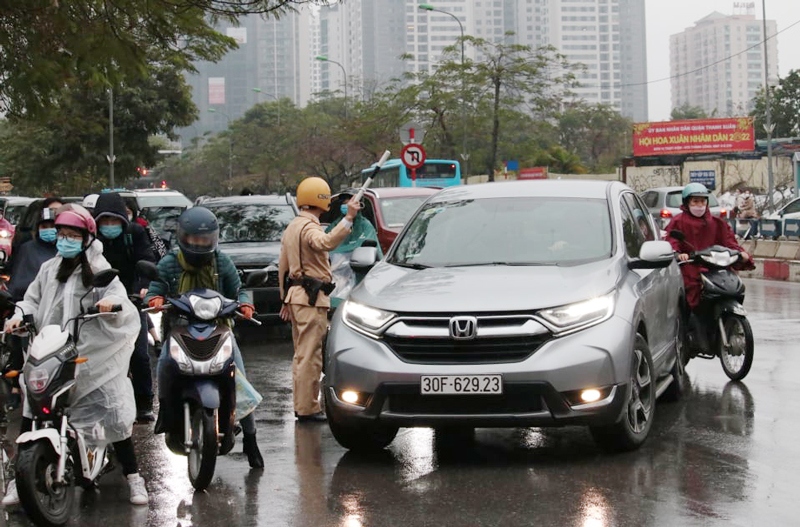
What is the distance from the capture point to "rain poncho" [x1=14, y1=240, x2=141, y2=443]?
6180mm

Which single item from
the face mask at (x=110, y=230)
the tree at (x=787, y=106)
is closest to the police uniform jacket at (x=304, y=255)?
the face mask at (x=110, y=230)

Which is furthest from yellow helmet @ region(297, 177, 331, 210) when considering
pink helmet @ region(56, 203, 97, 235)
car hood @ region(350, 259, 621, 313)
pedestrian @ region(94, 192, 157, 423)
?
pink helmet @ region(56, 203, 97, 235)

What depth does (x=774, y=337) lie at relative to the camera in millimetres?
12828

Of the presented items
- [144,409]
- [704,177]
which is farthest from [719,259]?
[704,177]

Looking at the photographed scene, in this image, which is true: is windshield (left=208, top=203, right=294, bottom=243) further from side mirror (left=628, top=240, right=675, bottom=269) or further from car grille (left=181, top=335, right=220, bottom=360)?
car grille (left=181, top=335, right=220, bottom=360)

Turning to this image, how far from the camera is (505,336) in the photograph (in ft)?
21.6

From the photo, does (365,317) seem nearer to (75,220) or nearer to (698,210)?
(75,220)

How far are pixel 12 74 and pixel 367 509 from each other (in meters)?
7.25

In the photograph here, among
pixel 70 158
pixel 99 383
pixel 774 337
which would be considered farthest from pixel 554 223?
pixel 70 158

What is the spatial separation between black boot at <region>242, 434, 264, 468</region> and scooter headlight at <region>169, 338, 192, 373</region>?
827mm

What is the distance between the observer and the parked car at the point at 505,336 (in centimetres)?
660

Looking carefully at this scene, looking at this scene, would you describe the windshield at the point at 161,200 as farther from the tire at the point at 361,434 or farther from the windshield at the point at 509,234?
the tire at the point at 361,434

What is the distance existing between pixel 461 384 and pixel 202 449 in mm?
1426

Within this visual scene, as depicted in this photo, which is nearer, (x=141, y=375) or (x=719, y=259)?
(x=141, y=375)
